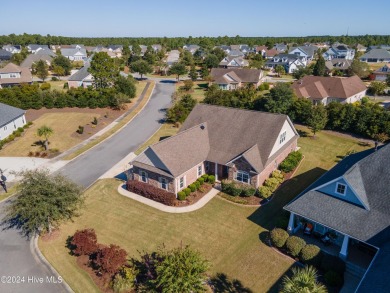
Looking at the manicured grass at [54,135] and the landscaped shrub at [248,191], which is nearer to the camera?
the landscaped shrub at [248,191]

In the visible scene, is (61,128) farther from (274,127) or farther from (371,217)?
(371,217)

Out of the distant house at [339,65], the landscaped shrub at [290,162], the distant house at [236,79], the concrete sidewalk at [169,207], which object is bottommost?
the concrete sidewalk at [169,207]

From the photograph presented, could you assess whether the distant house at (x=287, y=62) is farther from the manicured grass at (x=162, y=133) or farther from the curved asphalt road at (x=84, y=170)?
the manicured grass at (x=162, y=133)

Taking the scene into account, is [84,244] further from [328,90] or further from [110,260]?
[328,90]

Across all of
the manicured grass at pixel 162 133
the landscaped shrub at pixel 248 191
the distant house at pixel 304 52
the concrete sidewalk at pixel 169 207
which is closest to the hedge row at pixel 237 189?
the landscaped shrub at pixel 248 191

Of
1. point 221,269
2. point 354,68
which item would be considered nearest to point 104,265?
point 221,269

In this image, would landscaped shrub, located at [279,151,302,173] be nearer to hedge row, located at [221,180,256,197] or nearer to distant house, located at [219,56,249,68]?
hedge row, located at [221,180,256,197]

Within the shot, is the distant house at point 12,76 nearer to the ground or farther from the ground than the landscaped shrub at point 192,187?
farther from the ground
